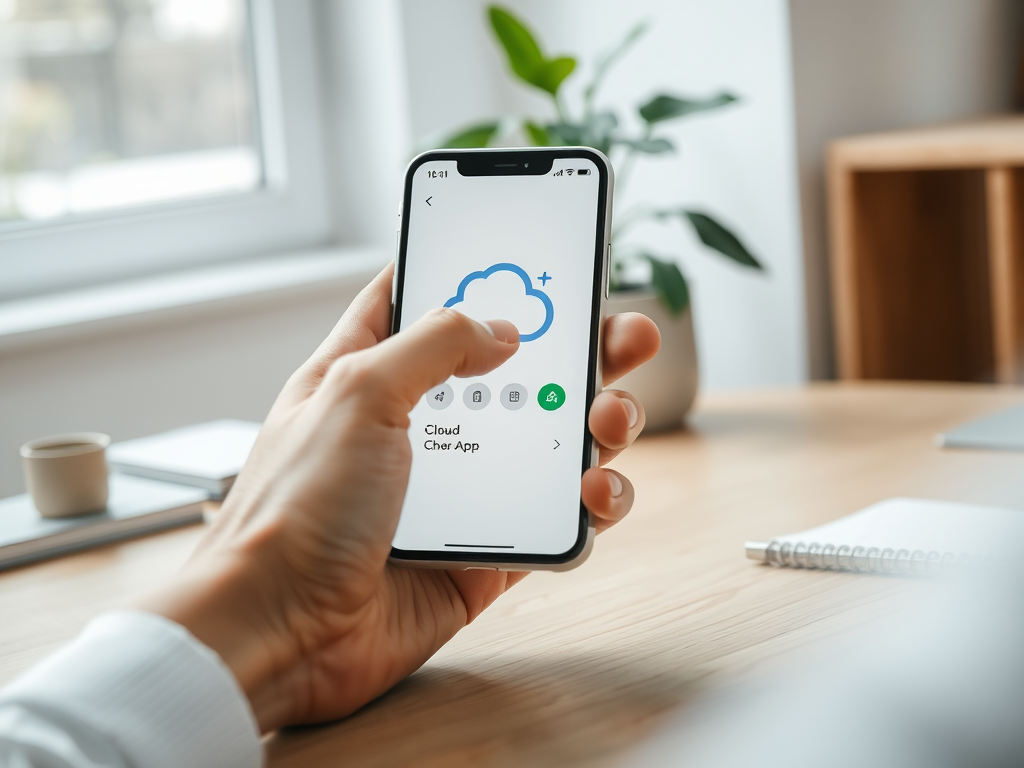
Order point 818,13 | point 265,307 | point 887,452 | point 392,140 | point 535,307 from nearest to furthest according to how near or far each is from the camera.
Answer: point 535,307 < point 887,452 < point 818,13 < point 265,307 < point 392,140

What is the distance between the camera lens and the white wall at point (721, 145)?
1.62m

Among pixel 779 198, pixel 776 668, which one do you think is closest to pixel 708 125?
pixel 779 198

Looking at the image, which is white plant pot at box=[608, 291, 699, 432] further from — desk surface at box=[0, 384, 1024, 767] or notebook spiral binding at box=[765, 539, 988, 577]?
notebook spiral binding at box=[765, 539, 988, 577]

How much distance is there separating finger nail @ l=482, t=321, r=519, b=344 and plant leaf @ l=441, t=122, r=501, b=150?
27.8 inches

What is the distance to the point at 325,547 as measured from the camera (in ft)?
1.82

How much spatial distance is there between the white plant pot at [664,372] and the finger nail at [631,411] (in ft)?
1.68

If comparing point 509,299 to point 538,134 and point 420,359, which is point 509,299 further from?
point 538,134

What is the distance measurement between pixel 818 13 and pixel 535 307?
3.65ft

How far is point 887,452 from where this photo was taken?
3.43 ft

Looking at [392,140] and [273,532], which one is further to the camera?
[392,140]

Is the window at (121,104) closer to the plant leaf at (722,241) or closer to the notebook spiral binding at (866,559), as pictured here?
the plant leaf at (722,241)

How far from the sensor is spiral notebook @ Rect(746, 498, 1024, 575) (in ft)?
2.33

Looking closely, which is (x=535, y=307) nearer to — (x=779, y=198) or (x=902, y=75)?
(x=779, y=198)

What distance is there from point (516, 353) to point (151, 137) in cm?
137
